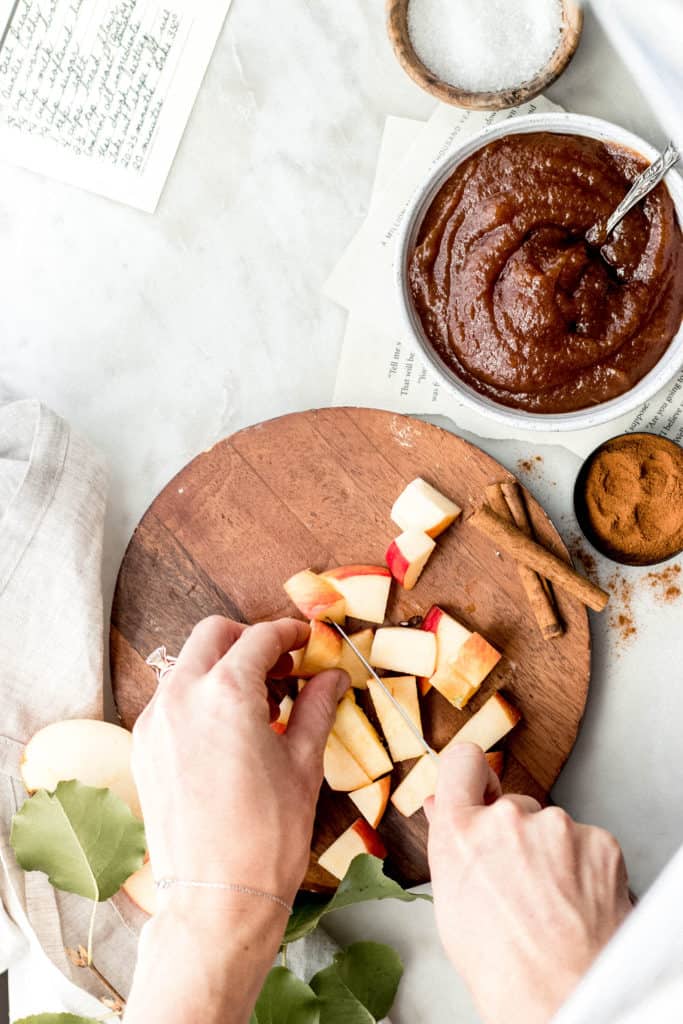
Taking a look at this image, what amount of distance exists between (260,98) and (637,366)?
680 millimetres

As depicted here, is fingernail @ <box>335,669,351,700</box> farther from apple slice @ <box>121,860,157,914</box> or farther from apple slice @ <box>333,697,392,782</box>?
apple slice @ <box>121,860,157,914</box>

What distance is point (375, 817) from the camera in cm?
121

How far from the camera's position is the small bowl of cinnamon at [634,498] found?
117 centimetres

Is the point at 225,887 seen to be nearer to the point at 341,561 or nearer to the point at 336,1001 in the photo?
the point at 336,1001

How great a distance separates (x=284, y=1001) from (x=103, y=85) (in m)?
1.28

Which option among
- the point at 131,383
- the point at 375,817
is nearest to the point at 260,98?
the point at 131,383

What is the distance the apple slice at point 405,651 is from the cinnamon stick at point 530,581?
0.14m

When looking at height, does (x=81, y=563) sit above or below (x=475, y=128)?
below

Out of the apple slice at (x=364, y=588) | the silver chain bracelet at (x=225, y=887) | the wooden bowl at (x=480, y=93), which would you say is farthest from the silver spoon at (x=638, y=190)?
the silver chain bracelet at (x=225, y=887)

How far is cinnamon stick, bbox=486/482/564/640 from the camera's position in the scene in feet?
3.87

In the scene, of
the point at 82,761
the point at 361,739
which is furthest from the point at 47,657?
the point at 361,739

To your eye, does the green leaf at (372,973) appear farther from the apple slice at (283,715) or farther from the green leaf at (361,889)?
the apple slice at (283,715)

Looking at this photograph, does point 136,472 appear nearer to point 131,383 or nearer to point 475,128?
point 131,383

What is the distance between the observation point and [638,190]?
1043 mm
